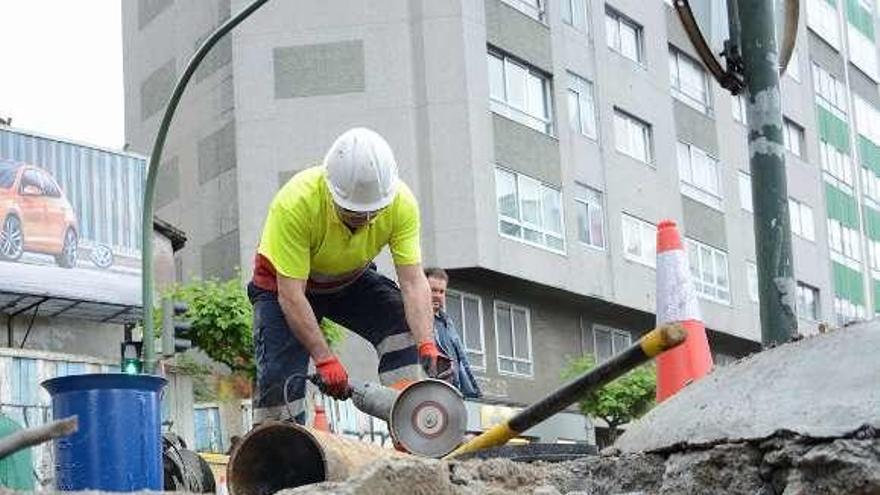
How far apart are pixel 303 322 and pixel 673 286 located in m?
2.41

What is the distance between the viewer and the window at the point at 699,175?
33.7 meters

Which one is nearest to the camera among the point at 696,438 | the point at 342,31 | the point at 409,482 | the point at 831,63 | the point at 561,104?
the point at 409,482

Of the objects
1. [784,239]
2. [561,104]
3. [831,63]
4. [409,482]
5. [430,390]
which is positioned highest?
[831,63]

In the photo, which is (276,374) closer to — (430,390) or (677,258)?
(430,390)

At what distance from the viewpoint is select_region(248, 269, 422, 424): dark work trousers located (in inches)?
224

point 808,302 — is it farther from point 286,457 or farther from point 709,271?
point 286,457

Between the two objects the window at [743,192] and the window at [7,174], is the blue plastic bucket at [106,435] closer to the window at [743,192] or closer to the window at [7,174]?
the window at [7,174]

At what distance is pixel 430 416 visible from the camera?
16.8 feet

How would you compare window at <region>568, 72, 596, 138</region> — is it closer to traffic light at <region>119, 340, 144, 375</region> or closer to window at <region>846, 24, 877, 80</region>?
traffic light at <region>119, 340, 144, 375</region>

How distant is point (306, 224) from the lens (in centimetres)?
550

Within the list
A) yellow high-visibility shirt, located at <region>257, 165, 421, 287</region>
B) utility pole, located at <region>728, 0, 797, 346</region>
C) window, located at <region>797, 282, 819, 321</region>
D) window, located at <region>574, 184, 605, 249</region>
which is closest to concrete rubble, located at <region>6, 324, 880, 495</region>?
yellow high-visibility shirt, located at <region>257, 165, 421, 287</region>

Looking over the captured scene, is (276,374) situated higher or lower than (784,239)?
lower

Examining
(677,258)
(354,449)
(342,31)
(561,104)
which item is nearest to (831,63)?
(561,104)

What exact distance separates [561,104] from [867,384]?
1025 inches
